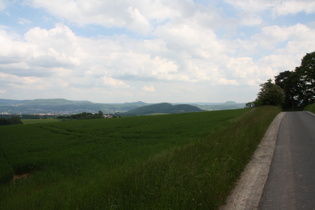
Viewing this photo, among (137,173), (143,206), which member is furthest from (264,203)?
(137,173)

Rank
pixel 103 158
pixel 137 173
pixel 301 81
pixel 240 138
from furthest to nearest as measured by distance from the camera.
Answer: pixel 301 81
pixel 103 158
pixel 240 138
pixel 137 173

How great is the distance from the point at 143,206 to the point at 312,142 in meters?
11.1

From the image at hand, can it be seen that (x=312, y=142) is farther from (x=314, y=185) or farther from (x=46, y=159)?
(x=46, y=159)

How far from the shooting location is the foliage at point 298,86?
60044mm

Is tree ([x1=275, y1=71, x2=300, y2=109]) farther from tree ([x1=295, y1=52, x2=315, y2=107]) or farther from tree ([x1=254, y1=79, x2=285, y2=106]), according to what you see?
tree ([x1=254, y1=79, x2=285, y2=106])

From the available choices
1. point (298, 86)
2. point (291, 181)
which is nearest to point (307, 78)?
point (298, 86)

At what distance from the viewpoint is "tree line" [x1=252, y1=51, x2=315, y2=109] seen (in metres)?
51.6

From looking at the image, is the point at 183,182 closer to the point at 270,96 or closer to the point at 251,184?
the point at 251,184

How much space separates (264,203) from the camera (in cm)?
491

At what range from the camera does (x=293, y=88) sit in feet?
223

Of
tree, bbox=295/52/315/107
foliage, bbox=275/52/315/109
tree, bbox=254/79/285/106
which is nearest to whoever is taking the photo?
tree, bbox=254/79/285/106

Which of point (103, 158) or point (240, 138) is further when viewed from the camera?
point (103, 158)

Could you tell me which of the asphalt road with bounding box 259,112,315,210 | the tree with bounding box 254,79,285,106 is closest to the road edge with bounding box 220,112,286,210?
the asphalt road with bounding box 259,112,315,210

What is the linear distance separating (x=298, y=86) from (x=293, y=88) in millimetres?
1444
